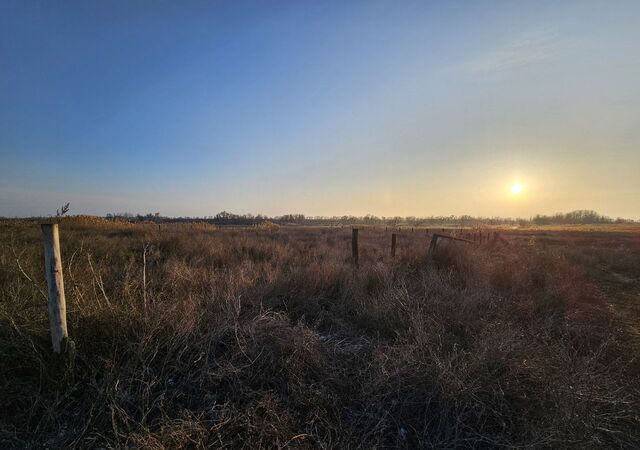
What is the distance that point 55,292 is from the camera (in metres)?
3.16

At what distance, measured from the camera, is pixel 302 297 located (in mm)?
6293

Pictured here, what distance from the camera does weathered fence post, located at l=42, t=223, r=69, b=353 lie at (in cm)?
312

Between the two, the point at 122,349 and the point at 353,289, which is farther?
the point at 353,289

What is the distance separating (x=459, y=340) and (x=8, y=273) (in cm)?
719

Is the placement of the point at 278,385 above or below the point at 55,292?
below

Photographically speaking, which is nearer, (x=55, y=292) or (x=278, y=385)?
(x=55, y=292)

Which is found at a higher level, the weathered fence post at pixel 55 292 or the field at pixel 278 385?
the weathered fence post at pixel 55 292

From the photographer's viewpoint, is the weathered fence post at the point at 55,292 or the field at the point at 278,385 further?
the weathered fence post at the point at 55,292

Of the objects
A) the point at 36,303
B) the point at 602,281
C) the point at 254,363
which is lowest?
the point at 602,281

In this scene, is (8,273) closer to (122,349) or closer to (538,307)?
(122,349)

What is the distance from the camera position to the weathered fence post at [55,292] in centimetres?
312

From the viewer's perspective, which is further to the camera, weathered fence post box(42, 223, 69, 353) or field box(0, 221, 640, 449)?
weathered fence post box(42, 223, 69, 353)

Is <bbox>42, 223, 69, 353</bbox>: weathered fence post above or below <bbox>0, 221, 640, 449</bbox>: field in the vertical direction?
above

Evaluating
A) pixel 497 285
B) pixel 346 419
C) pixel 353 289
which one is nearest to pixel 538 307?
pixel 497 285
